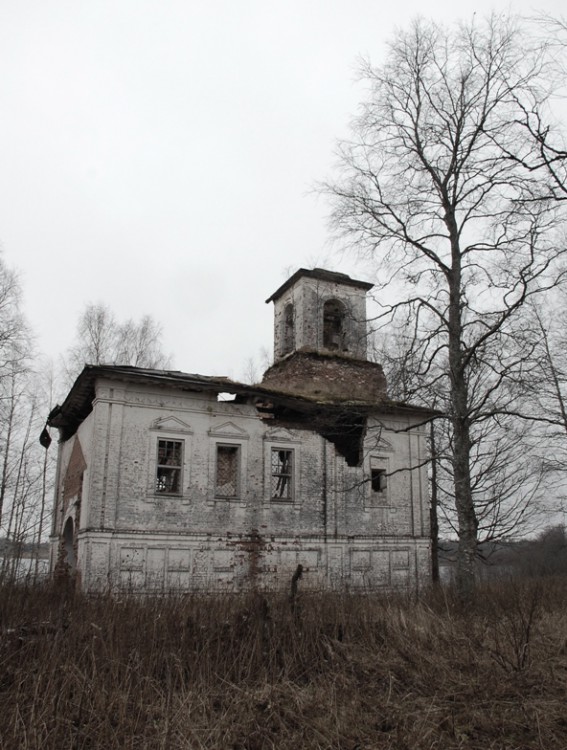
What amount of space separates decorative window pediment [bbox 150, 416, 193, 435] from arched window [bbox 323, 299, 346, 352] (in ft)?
22.7

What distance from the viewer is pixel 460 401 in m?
14.7

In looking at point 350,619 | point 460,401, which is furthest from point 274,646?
point 460,401

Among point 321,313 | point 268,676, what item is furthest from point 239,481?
point 268,676

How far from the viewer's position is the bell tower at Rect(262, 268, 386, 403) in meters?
22.1

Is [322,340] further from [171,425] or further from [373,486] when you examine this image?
[171,425]

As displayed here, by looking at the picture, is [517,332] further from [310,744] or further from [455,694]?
[310,744]

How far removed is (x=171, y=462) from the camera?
18.2m

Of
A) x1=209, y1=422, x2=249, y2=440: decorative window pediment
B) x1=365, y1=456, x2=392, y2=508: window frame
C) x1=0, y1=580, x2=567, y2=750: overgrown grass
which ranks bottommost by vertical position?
x1=0, y1=580, x2=567, y2=750: overgrown grass

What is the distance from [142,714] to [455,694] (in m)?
3.03

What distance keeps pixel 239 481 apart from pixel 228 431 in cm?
143

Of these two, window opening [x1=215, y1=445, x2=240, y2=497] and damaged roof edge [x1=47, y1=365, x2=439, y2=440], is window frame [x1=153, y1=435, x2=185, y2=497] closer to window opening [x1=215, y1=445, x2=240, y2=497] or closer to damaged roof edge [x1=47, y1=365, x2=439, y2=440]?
window opening [x1=215, y1=445, x2=240, y2=497]

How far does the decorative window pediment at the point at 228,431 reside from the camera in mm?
18828

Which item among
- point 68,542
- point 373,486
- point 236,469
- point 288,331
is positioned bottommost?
point 68,542

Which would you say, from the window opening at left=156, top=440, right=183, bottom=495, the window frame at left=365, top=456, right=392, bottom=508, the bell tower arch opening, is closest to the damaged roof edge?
the window opening at left=156, top=440, right=183, bottom=495
